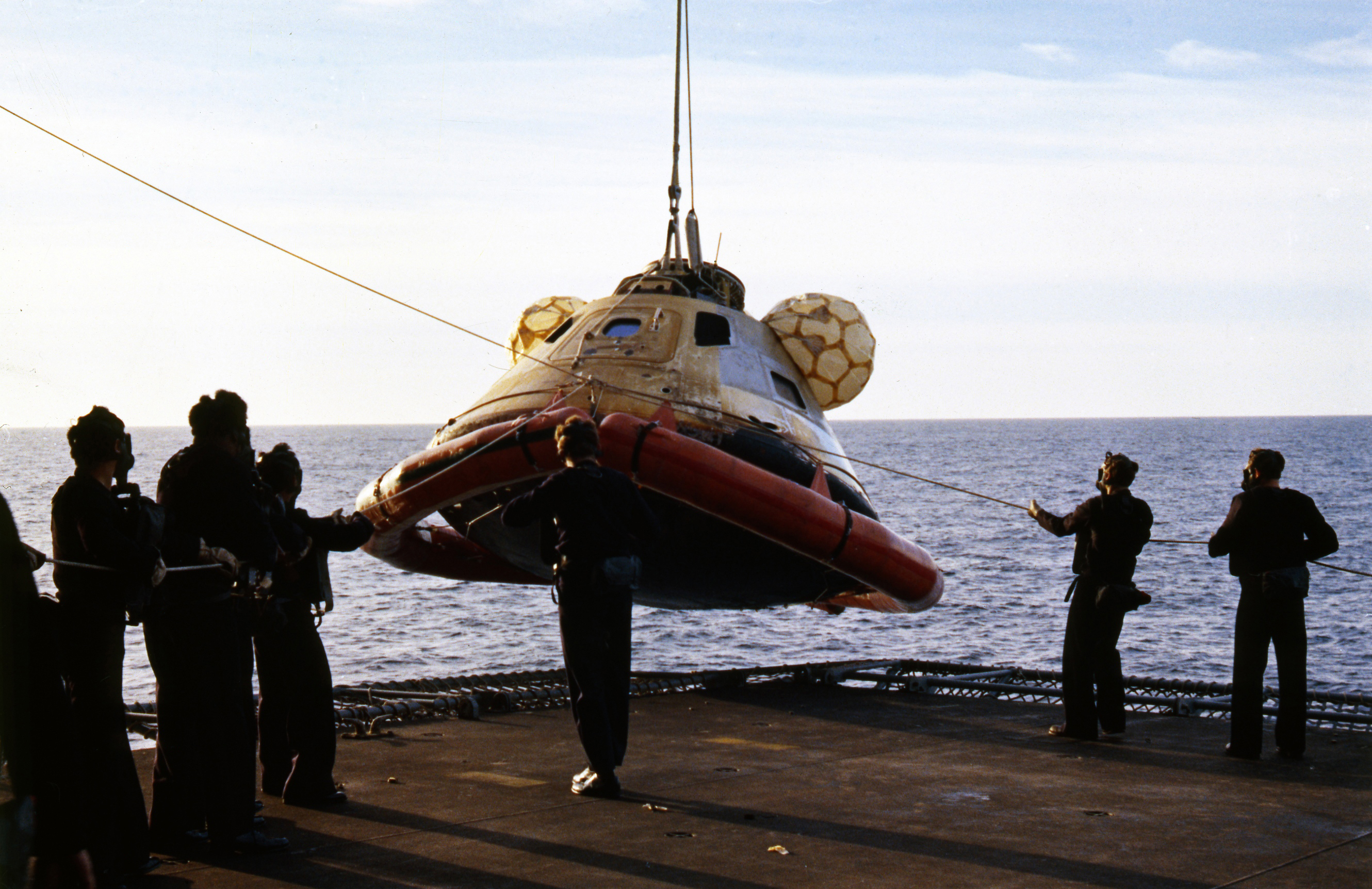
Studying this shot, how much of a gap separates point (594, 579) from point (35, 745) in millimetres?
4182

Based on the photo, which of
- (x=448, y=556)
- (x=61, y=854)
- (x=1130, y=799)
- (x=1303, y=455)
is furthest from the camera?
(x=1303, y=455)

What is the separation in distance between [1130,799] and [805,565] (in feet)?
14.2

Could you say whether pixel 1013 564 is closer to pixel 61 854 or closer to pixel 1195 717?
pixel 1195 717

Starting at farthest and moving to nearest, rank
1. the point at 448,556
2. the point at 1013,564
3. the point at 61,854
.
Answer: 1. the point at 1013,564
2. the point at 448,556
3. the point at 61,854

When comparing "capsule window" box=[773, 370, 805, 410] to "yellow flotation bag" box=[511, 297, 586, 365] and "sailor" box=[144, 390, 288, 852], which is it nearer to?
"yellow flotation bag" box=[511, 297, 586, 365]

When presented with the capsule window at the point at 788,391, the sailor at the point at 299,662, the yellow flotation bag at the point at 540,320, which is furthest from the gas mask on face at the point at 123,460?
the yellow flotation bag at the point at 540,320

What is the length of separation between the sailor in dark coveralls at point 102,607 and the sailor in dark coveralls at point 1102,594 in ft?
17.5

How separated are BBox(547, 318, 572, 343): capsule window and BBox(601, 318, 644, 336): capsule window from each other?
0.67 m

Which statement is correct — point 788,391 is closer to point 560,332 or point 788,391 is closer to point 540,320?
point 560,332

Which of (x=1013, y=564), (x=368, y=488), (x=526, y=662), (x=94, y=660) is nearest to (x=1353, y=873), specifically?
(x=94, y=660)

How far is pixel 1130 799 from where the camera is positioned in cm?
628

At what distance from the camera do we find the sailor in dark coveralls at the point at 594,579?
636cm

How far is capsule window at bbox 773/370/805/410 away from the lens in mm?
11672

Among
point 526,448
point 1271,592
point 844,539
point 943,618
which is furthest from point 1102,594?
point 943,618
